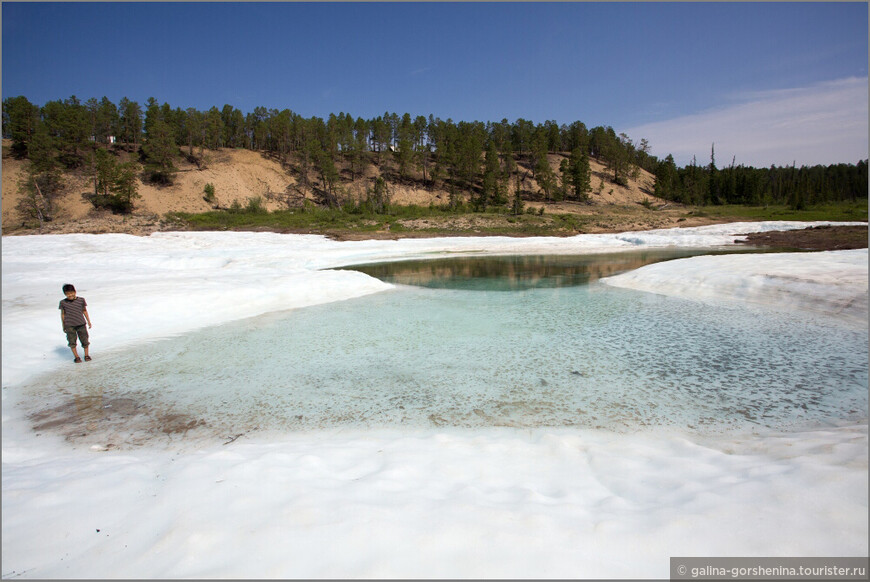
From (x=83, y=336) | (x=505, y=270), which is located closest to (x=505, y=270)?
(x=505, y=270)

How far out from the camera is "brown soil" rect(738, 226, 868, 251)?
26.2 meters

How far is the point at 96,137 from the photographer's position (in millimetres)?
73438

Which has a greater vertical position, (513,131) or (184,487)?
(513,131)

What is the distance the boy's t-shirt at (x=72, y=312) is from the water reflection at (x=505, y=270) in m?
12.2

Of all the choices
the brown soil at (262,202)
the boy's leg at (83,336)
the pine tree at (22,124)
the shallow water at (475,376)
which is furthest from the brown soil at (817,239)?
the pine tree at (22,124)

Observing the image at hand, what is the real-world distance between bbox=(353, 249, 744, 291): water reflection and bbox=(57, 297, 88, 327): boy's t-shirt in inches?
479

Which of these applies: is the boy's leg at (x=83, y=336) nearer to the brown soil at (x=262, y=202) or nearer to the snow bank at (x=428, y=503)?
the snow bank at (x=428, y=503)

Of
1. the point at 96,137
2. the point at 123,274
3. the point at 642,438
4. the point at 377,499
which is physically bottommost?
the point at 642,438

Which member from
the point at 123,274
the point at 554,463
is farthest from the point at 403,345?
the point at 123,274

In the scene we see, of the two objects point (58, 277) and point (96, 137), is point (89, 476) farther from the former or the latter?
point (96, 137)

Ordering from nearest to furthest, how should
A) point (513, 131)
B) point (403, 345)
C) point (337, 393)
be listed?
point (337, 393) < point (403, 345) < point (513, 131)

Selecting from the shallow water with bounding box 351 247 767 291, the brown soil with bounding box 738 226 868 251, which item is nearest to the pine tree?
the shallow water with bounding box 351 247 767 291

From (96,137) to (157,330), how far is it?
86.6 metres

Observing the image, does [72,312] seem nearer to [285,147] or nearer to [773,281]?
[773,281]
